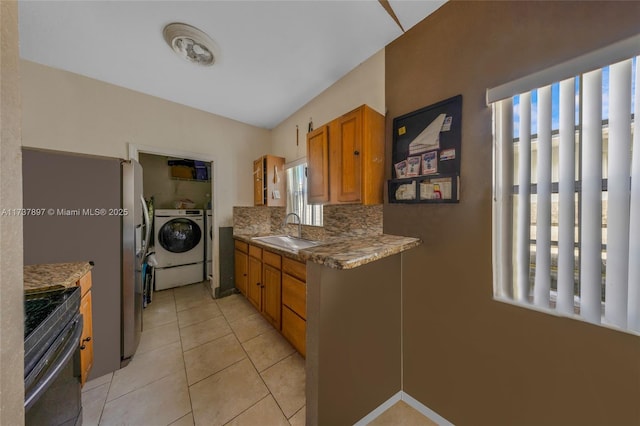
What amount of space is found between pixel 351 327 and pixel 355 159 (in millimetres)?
1140

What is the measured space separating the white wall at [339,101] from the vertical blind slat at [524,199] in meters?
0.88

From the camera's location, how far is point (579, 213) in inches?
36.2

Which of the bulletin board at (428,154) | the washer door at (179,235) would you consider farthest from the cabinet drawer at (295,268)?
the washer door at (179,235)

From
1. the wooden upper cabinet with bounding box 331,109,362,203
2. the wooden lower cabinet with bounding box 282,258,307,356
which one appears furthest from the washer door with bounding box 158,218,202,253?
the wooden upper cabinet with bounding box 331,109,362,203

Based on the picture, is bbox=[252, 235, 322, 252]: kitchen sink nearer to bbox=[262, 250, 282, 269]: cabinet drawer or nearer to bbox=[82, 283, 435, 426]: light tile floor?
bbox=[262, 250, 282, 269]: cabinet drawer

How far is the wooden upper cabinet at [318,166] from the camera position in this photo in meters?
1.88

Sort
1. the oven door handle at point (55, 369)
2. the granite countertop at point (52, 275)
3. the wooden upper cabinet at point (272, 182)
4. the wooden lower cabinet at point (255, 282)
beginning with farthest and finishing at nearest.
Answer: the wooden upper cabinet at point (272, 182)
the wooden lower cabinet at point (255, 282)
the granite countertop at point (52, 275)
the oven door handle at point (55, 369)

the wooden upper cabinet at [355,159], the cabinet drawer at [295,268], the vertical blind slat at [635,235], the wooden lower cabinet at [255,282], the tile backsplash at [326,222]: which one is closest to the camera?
the vertical blind slat at [635,235]

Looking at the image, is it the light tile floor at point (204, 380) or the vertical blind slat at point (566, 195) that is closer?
the vertical blind slat at point (566, 195)

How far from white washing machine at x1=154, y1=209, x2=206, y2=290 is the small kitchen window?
5.81 feet

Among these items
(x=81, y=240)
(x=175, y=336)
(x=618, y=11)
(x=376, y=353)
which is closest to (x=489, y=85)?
(x=618, y=11)

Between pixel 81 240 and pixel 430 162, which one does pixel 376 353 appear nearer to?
pixel 430 162

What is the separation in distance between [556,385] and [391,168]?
1.42 m

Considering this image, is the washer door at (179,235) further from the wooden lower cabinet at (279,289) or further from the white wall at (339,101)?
the white wall at (339,101)
